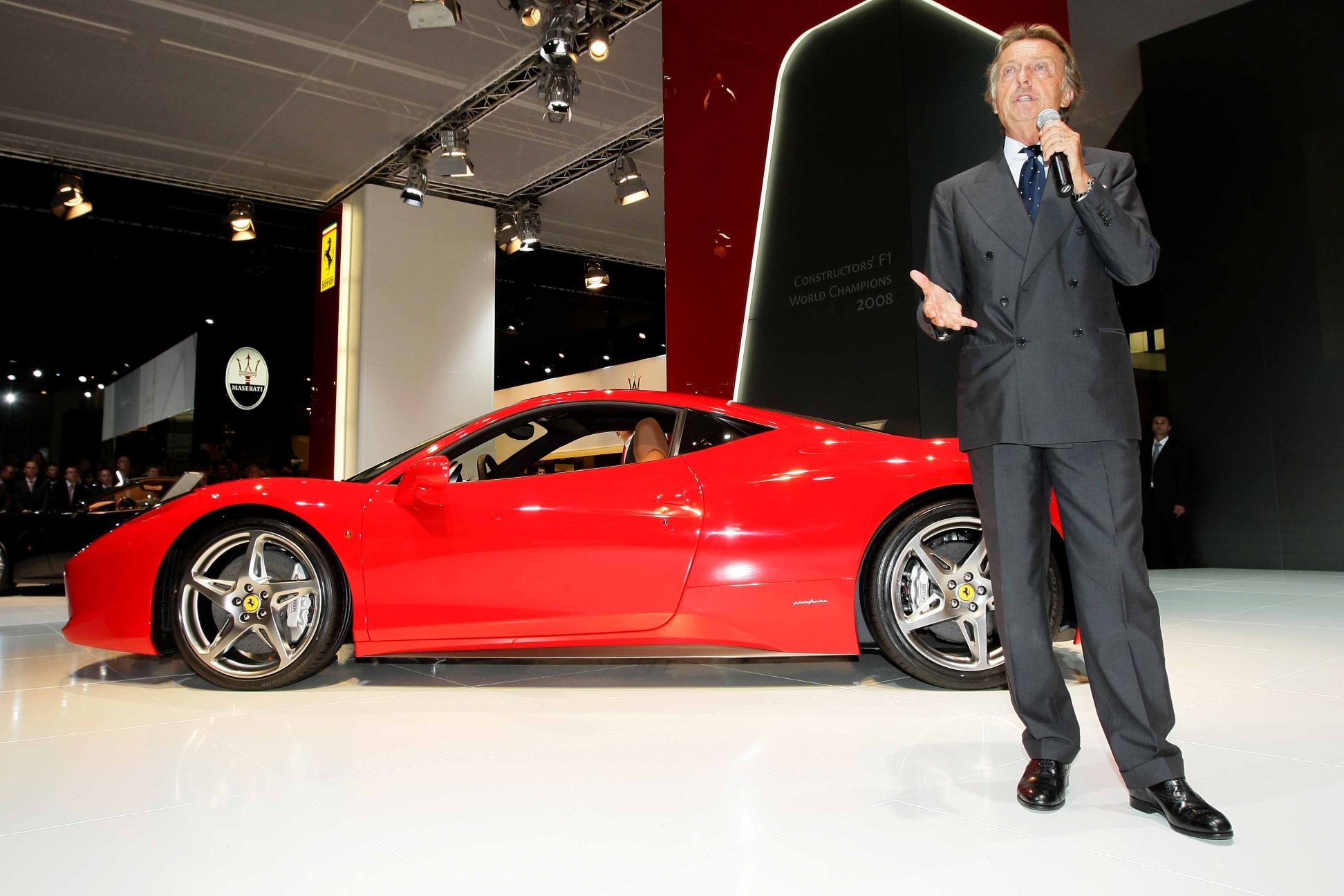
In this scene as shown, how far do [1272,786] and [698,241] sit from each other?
4898 millimetres

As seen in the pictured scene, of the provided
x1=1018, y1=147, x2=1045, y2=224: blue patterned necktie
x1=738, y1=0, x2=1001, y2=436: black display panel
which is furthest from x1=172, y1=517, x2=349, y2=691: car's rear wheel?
x1=738, y1=0, x2=1001, y2=436: black display panel

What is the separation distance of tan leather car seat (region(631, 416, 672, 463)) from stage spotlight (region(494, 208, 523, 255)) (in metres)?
9.55

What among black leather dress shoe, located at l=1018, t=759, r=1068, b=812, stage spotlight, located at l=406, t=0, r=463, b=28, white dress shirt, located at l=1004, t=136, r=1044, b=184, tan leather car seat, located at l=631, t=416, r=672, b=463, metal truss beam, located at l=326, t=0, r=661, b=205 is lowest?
black leather dress shoe, located at l=1018, t=759, r=1068, b=812

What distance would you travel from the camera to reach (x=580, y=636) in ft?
9.52

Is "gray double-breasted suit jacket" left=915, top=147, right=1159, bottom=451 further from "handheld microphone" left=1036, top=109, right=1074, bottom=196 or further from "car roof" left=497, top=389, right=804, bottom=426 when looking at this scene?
"car roof" left=497, top=389, right=804, bottom=426

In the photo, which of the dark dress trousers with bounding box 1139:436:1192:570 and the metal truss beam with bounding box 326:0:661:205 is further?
the dark dress trousers with bounding box 1139:436:1192:570

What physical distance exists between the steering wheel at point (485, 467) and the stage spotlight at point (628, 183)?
768cm

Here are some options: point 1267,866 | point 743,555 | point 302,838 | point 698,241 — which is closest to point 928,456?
point 743,555

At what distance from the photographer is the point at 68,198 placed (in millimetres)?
10125

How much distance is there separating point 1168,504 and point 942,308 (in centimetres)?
780

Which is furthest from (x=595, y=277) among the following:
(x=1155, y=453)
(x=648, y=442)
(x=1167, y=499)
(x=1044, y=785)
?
(x=1044, y=785)

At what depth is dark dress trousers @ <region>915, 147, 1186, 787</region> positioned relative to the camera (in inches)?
69.7

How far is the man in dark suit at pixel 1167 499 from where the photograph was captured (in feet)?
27.6

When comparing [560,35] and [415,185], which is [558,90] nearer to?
[560,35]
